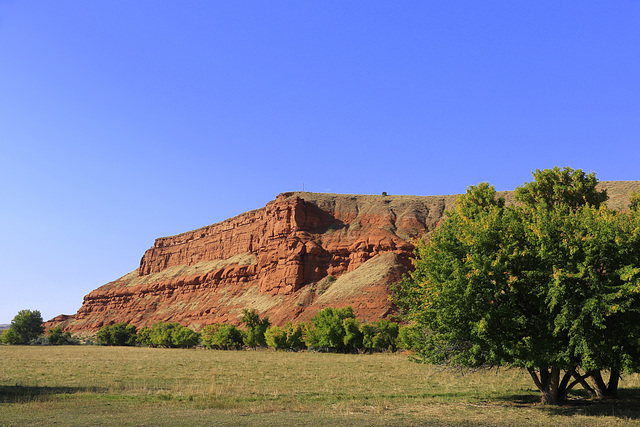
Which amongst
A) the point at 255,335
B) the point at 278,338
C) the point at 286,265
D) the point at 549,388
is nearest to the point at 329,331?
the point at 278,338

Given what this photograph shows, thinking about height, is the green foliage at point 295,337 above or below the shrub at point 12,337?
above

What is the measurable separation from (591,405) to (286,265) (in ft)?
382

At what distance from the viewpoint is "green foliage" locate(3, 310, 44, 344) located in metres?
132

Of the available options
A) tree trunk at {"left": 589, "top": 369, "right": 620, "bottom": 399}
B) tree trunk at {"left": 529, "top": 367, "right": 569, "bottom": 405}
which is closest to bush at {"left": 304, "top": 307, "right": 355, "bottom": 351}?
tree trunk at {"left": 589, "top": 369, "right": 620, "bottom": 399}

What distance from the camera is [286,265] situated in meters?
135

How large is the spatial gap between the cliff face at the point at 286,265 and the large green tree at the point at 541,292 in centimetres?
8021

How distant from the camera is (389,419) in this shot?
55.5 ft

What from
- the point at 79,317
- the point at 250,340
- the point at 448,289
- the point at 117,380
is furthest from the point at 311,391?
the point at 79,317

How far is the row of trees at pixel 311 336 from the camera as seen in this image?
2958 inches

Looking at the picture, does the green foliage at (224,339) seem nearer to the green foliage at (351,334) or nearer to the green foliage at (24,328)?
the green foliage at (351,334)

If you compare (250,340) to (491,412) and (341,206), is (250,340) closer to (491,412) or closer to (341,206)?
(341,206)

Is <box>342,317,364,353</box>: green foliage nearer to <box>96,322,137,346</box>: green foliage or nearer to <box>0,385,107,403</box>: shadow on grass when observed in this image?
<box>0,385,107,403</box>: shadow on grass

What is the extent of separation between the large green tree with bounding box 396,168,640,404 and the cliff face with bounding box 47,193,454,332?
8021cm

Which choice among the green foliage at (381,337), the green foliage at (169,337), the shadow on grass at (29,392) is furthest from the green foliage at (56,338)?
the shadow on grass at (29,392)
